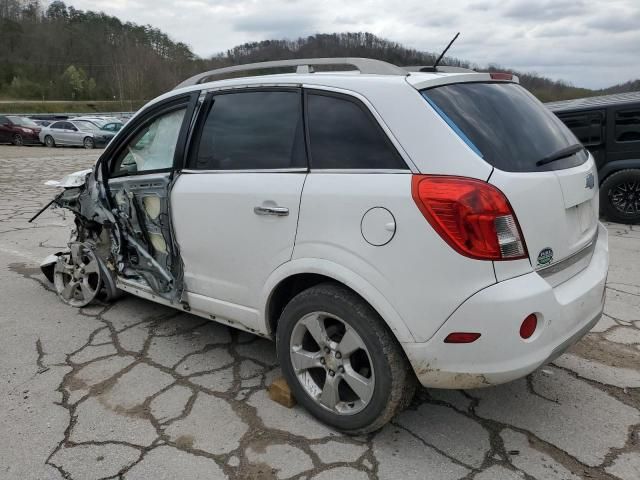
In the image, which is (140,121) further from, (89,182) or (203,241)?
(203,241)

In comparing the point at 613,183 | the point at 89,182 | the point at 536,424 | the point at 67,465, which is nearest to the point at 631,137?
the point at 613,183

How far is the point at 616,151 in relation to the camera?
7.29 meters

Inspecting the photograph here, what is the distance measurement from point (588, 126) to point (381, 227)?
680 cm

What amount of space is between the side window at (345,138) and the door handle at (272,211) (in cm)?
26

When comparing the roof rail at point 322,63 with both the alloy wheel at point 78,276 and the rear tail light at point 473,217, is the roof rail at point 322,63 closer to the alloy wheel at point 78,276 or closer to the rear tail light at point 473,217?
the rear tail light at point 473,217

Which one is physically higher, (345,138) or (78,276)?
(345,138)

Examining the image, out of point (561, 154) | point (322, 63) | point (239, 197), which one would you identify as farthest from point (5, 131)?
point (561, 154)

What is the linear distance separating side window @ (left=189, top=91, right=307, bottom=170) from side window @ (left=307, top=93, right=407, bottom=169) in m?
0.10

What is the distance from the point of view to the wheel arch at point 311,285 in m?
2.17

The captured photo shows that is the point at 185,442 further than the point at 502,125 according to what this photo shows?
Yes

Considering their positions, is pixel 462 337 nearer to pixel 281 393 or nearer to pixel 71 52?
pixel 281 393

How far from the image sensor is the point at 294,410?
8.96 ft

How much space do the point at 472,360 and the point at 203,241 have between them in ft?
5.43

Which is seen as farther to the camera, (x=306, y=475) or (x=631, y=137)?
(x=631, y=137)
